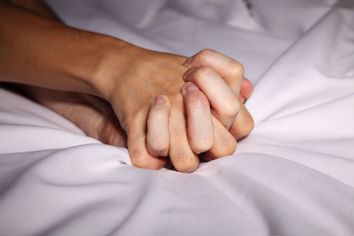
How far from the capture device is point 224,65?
0.54 m

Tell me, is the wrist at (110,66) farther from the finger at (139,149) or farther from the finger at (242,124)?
the finger at (242,124)

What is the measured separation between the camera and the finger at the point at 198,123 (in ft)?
1.58

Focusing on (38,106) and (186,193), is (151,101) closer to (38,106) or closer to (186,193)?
(186,193)

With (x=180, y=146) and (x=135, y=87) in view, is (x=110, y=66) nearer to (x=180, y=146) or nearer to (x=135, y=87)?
(x=135, y=87)

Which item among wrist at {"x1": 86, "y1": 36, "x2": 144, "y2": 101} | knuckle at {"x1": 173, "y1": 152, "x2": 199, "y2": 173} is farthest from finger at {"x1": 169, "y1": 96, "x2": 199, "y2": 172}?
wrist at {"x1": 86, "y1": 36, "x2": 144, "y2": 101}

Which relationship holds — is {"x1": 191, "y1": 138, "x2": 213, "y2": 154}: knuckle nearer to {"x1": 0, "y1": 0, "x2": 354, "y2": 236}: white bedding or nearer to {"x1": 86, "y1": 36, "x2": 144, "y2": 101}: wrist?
{"x1": 0, "y1": 0, "x2": 354, "y2": 236}: white bedding

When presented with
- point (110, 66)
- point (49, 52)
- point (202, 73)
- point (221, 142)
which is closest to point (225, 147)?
point (221, 142)

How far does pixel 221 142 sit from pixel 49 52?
0.34m

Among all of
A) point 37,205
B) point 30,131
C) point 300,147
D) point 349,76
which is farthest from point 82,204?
point 349,76

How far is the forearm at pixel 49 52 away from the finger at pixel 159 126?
0.15m

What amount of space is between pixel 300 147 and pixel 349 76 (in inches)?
7.4

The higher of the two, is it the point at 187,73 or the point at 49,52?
the point at 187,73

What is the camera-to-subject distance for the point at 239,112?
54 cm

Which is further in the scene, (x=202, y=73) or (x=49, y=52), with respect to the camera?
(x=49, y=52)
